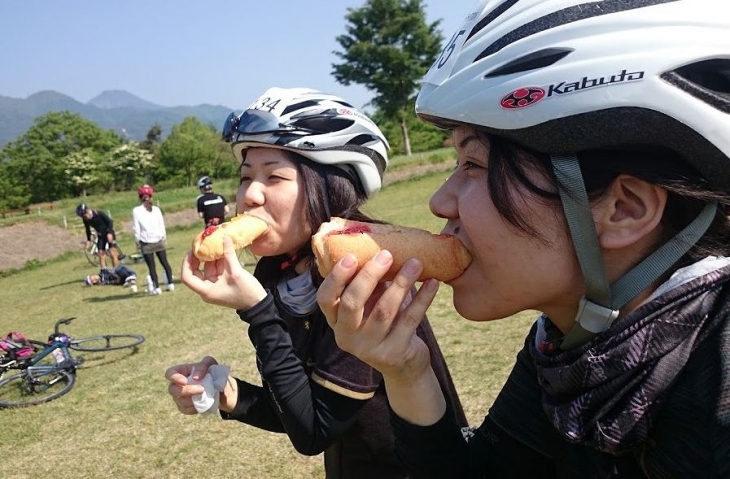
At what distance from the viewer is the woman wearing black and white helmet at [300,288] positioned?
2.28 meters

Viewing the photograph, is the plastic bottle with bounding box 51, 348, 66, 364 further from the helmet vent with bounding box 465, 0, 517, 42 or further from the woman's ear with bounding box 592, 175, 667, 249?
the woman's ear with bounding box 592, 175, 667, 249

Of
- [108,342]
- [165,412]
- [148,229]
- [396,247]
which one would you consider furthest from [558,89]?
[148,229]

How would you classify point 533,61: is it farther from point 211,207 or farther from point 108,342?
point 211,207

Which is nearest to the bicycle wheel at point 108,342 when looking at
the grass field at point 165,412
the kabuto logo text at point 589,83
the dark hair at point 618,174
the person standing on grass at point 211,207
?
the grass field at point 165,412

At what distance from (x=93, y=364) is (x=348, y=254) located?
9.63 m

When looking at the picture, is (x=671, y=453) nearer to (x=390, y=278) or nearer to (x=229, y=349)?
(x=390, y=278)

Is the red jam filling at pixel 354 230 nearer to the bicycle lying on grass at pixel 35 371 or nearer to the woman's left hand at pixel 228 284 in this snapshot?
the woman's left hand at pixel 228 284

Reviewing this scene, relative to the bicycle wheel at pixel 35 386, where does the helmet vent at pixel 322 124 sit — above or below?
above

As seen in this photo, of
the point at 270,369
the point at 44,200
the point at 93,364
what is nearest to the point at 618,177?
the point at 270,369

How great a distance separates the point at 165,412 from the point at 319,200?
20.0ft

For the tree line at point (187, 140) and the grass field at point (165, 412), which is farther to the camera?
the tree line at point (187, 140)

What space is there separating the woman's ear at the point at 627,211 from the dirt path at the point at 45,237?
30665 mm

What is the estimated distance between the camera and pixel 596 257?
1433 millimetres

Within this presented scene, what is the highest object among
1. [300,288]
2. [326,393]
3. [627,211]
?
[627,211]
